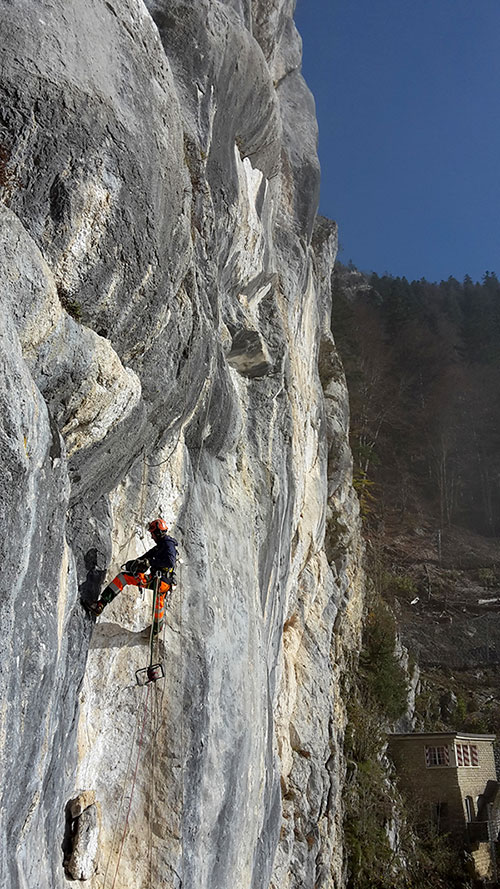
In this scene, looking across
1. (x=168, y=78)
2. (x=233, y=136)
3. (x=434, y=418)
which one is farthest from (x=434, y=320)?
(x=168, y=78)

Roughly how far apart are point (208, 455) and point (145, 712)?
3355 millimetres

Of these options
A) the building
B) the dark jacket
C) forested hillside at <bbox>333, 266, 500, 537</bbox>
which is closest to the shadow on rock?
the dark jacket

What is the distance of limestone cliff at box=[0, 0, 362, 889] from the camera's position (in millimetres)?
5250

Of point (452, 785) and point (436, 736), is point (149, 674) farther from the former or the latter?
point (452, 785)

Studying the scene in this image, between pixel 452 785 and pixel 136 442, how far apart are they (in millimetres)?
18612

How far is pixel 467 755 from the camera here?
2178 cm

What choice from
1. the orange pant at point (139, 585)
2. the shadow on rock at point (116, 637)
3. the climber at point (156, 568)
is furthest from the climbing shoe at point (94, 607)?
the shadow on rock at point (116, 637)

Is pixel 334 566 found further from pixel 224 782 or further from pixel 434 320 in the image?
pixel 434 320

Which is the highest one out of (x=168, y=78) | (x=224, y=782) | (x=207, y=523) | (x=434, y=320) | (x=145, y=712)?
(x=434, y=320)

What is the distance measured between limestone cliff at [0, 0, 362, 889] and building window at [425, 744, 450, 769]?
10465 mm

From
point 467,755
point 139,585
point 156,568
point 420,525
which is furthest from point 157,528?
point 420,525

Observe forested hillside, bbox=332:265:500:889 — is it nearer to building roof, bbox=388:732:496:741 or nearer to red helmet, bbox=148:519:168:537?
building roof, bbox=388:732:496:741

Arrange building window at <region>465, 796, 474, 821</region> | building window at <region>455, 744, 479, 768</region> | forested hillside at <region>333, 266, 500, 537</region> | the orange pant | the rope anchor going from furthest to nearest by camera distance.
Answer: forested hillside at <region>333, 266, 500, 537</region> → building window at <region>455, 744, 479, 768</region> → building window at <region>465, 796, 474, 821</region> → the rope anchor → the orange pant

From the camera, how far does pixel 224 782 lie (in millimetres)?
7871
